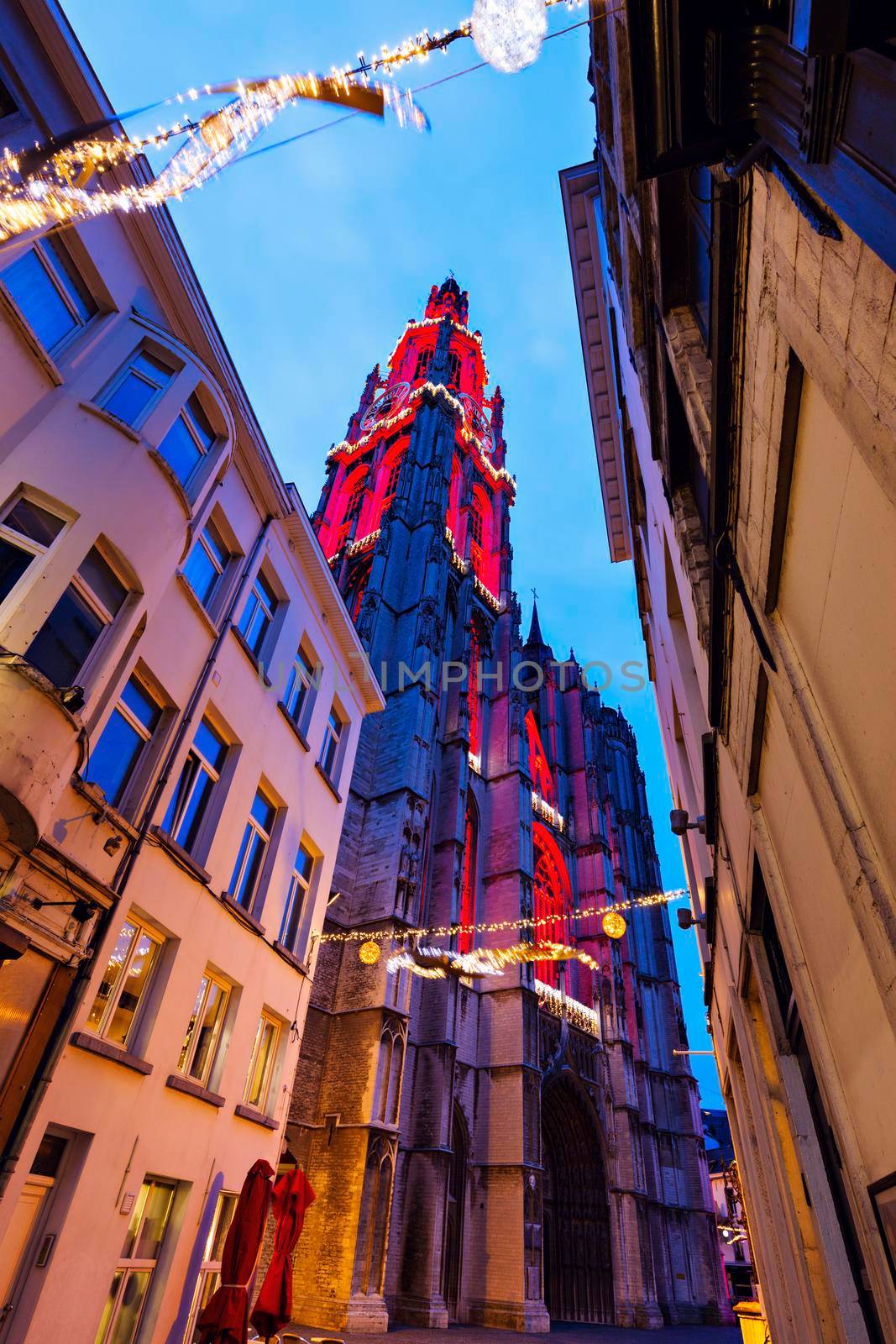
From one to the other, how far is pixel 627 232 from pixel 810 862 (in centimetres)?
678

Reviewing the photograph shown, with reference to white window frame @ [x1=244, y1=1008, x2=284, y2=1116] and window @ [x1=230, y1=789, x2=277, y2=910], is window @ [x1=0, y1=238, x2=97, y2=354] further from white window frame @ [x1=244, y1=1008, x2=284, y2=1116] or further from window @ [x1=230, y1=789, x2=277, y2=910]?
white window frame @ [x1=244, y1=1008, x2=284, y2=1116]

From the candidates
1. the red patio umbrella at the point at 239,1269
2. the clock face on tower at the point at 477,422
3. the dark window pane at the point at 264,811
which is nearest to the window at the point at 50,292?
the dark window pane at the point at 264,811

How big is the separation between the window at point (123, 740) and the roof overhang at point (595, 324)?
10.1 m

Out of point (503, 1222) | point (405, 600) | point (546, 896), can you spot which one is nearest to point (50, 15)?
point (405, 600)

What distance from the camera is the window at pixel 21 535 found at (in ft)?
20.4

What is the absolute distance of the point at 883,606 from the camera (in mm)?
2078

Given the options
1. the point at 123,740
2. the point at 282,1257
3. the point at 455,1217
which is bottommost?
the point at 282,1257

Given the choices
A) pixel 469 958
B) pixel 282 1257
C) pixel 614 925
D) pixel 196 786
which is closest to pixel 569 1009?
pixel 469 958

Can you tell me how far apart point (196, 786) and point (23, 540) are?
3.77m

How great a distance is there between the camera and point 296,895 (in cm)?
1184

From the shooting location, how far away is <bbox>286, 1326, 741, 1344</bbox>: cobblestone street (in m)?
13.4

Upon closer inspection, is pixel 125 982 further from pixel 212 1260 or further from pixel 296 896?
pixel 296 896

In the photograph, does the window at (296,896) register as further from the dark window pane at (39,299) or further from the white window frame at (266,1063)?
the dark window pane at (39,299)

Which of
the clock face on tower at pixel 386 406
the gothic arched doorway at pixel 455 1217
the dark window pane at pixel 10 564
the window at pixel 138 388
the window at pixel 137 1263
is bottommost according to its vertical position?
the window at pixel 137 1263
